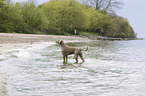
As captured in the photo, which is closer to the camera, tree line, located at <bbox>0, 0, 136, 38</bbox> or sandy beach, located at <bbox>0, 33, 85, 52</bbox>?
sandy beach, located at <bbox>0, 33, 85, 52</bbox>

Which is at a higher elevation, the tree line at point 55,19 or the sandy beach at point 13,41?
the tree line at point 55,19

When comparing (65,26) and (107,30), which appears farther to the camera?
(107,30)

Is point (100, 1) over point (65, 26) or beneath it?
over

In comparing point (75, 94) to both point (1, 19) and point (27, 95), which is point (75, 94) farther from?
point (1, 19)

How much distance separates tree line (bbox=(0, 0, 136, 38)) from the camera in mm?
44719

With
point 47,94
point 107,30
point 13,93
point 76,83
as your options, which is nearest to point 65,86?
point 76,83

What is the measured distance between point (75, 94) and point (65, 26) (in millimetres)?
58530

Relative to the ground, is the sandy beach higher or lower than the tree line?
lower

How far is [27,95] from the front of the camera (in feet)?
16.9

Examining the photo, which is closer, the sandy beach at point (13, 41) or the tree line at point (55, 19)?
the sandy beach at point (13, 41)

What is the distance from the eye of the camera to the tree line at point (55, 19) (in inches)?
1761

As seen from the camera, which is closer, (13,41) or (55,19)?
(13,41)

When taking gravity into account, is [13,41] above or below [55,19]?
below

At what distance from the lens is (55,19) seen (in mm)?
59844
